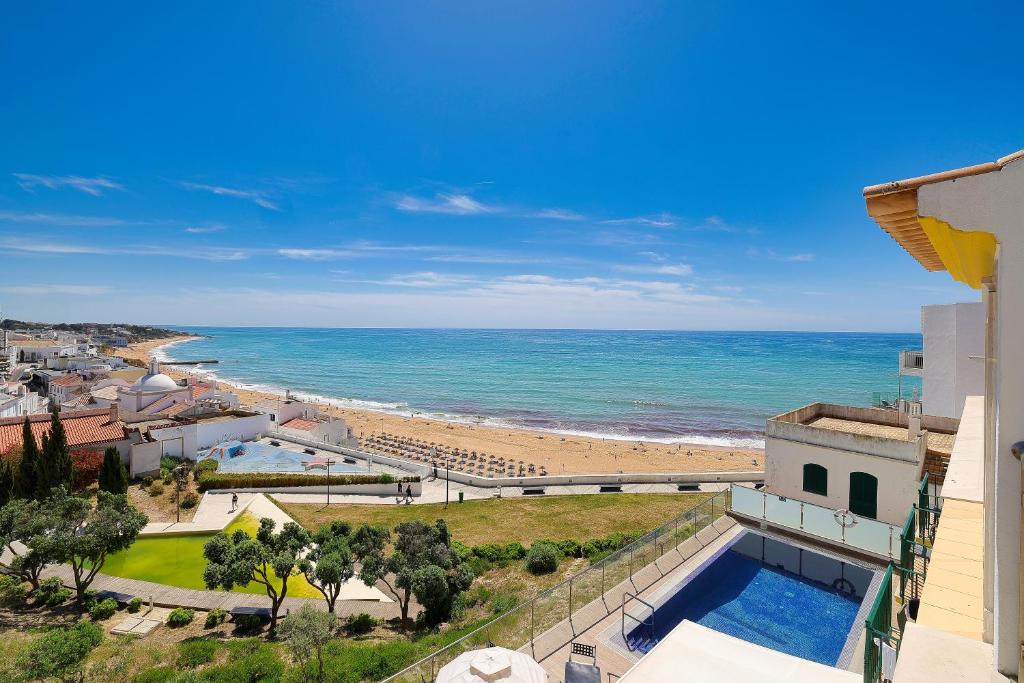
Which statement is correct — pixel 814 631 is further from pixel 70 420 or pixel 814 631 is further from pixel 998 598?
pixel 70 420

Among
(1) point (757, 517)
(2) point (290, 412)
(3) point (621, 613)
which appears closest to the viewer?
(3) point (621, 613)

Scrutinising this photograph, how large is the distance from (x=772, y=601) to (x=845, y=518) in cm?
287

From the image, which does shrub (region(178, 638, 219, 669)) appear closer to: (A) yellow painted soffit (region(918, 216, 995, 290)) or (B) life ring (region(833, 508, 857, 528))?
(A) yellow painted soffit (region(918, 216, 995, 290))

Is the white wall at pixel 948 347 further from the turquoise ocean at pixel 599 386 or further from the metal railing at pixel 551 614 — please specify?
the turquoise ocean at pixel 599 386

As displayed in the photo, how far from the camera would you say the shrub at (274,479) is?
2752 cm

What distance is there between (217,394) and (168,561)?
26049 mm

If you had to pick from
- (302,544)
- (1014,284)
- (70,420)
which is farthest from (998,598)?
(70,420)

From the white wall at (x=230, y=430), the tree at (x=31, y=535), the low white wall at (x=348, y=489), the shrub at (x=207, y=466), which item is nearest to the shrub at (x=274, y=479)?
the low white wall at (x=348, y=489)

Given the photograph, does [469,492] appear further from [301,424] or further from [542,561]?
[301,424]

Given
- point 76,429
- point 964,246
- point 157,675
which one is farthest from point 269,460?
point 964,246

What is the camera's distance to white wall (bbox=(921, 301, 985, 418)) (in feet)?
58.8

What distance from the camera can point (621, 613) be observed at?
1098 centimetres

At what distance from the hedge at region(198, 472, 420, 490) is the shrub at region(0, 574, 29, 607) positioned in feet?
34.5

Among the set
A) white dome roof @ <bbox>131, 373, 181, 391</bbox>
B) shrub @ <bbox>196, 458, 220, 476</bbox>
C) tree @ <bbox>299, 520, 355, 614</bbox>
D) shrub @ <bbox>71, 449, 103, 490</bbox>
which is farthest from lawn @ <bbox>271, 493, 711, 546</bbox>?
white dome roof @ <bbox>131, 373, 181, 391</bbox>
